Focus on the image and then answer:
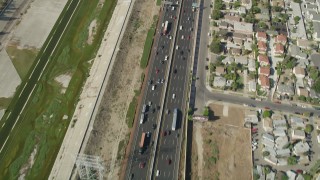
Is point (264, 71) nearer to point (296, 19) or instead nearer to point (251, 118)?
point (251, 118)

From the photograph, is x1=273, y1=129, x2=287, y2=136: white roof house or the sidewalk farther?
x1=273, y1=129, x2=287, y2=136: white roof house

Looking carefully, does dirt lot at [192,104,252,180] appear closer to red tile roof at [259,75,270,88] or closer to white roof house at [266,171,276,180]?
white roof house at [266,171,276,180]

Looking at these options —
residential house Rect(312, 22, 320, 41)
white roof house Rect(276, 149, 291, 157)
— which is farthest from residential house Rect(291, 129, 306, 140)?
residential house Rect(312, 22, 320, 41)

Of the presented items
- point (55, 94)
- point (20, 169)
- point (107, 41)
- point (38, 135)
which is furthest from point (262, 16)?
point (20, 169)

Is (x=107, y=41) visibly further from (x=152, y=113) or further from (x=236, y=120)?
(x=236, y=120)

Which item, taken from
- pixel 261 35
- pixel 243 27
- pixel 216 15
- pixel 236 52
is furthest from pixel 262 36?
pixel 216 15

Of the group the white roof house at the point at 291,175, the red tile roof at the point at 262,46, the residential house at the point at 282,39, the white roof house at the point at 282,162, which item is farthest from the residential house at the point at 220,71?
the white roof house at the point at 291,175
